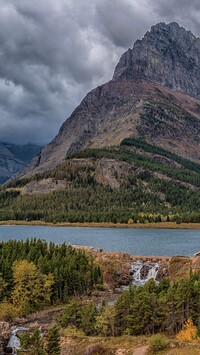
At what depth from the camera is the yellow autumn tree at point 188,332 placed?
67.1 meters

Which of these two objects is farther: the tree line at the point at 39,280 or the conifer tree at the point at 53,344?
the tree line at the point at 39,280

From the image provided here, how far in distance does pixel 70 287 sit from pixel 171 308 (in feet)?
111

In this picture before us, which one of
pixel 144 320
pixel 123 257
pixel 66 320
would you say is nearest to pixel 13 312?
pixel 66 320

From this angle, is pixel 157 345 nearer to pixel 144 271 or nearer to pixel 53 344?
pixel 53 344

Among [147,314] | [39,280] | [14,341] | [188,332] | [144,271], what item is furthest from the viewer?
[144,271]

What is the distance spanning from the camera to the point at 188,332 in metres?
68.8

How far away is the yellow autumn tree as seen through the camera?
67.1 metres

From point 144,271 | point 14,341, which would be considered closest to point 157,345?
point 14,341

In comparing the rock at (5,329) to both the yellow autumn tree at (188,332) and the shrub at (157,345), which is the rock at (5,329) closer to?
the shrub at (157,345)

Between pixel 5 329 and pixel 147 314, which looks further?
pixel 5 329

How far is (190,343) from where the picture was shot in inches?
2434

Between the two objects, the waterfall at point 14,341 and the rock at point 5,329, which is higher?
the rock at point 5,329

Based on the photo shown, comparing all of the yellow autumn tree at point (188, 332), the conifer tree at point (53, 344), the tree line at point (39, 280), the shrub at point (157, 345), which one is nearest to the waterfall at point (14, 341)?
the tree line at point (39, 280)

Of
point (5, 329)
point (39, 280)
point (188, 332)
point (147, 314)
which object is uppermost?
point (39, 280)
